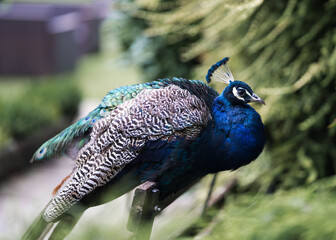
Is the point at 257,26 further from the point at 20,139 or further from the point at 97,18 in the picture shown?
the point at 97,18

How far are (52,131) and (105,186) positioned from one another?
4.42m

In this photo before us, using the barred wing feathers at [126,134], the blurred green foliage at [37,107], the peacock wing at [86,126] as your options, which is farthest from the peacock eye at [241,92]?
the blurred green foliage at [37,107]

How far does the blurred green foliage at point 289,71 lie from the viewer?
2838 mm

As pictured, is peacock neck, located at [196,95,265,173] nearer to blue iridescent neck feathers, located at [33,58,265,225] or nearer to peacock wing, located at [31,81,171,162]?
blue iridescent neck feathers, located at [33,58,265,225]

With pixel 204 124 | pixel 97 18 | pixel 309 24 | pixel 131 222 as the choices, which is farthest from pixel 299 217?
pixel 97 18

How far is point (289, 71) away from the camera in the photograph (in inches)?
116

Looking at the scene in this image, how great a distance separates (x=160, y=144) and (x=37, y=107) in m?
4.27

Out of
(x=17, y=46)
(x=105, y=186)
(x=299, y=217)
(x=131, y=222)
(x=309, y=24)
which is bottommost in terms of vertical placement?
(x=299, y=217)

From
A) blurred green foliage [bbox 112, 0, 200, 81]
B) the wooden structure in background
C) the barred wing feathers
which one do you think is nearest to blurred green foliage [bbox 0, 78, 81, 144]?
blurred green foliage [bbox 112, 0, 200, 81]

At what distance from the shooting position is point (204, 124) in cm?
171

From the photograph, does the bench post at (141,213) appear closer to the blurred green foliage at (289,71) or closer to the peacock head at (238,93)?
the peacock head at (238,93)

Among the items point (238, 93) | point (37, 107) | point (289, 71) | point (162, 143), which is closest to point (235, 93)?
point (238, 93)

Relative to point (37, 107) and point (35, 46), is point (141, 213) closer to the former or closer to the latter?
point (37, 107)

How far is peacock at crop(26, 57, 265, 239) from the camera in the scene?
5.50 ft
